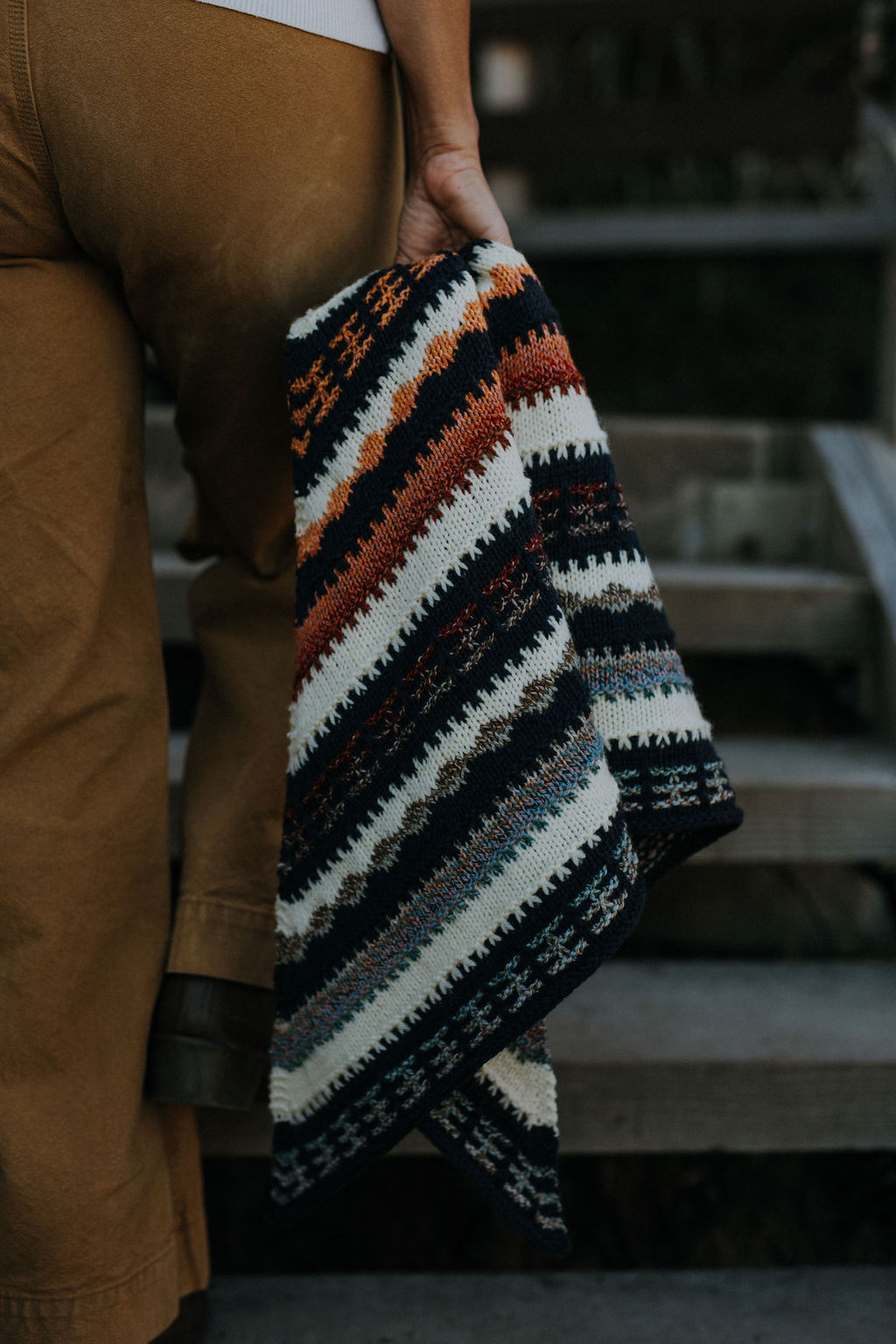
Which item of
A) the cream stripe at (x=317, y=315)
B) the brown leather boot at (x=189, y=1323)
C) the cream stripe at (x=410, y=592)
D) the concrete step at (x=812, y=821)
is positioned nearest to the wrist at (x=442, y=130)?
the cream stripe at (x=317, y=315)

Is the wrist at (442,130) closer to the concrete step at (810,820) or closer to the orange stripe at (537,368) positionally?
the orange stripe at (537,368)

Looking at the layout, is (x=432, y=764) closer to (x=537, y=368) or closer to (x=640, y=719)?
(x=640, y=719)

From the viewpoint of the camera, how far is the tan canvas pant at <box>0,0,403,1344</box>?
66cm

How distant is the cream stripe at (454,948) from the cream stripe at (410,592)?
16cm

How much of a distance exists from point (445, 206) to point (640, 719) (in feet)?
1.29

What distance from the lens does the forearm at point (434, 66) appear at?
0.70m

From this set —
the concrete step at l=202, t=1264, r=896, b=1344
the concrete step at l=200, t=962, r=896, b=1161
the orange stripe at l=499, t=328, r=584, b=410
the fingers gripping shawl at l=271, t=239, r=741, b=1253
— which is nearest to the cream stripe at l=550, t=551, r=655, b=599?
the fingers gripping shawl at l=271, t=239, r=741, b=1253

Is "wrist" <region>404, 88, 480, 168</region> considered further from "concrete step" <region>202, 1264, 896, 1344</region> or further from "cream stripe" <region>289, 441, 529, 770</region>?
"concrete step" <region>202, 1264, 896, 1344</region>

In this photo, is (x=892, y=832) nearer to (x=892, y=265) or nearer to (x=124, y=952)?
(x=124, y=952)

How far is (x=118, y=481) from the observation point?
30.9 inches

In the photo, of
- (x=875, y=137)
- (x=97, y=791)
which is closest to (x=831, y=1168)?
(x=97, y=791)

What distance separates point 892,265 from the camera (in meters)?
2.18

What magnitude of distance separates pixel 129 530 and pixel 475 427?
302mm

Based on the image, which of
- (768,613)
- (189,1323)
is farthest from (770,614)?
(189,1323)
